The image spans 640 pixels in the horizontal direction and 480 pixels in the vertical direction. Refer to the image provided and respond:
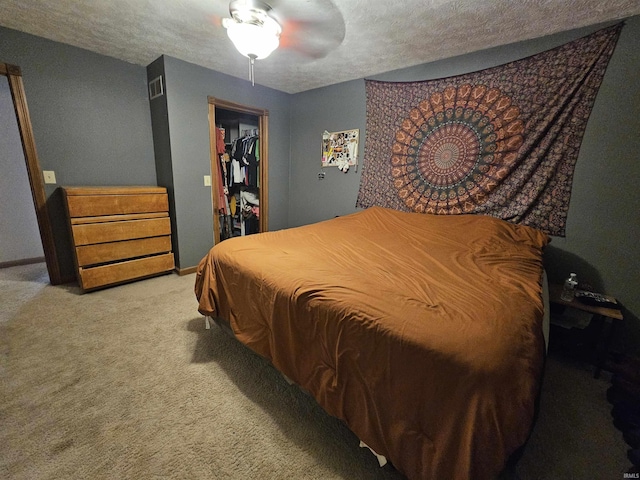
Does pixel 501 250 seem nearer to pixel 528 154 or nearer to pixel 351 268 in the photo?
pixel 528 154

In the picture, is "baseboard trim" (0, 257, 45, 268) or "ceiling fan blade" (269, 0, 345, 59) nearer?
"ceiling fan blade" (269, 0, 345, 59)

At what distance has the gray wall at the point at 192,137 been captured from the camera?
263cm

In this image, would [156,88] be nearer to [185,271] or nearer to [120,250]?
[120,250]

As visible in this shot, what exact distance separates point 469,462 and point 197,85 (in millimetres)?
3468

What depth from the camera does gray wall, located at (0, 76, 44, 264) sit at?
2914 millimetres

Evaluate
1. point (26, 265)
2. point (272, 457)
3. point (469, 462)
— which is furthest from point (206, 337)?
point (26, 265)

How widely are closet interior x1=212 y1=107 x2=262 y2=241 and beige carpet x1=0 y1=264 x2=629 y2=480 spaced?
70.0 inches

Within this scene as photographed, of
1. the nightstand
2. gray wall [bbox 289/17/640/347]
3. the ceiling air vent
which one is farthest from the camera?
the ceiling air vent

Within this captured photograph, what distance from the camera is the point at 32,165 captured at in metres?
2.35

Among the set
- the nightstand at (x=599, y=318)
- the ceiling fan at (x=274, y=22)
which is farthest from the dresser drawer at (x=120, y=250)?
the nightstand at (x=599, y=318)

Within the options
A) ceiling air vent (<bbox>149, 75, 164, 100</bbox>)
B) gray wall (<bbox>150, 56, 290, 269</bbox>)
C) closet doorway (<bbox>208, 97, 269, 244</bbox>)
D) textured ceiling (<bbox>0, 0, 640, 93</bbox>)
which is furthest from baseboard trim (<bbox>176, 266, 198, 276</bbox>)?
textured ceiling (<bbox>0, 0, 640, 93</bbox>)

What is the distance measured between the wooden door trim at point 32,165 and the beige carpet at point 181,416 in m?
0.75

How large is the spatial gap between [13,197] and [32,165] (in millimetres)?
1256

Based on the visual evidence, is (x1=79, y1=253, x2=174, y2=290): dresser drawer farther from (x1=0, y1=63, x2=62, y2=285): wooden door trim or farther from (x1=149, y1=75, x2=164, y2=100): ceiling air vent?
(x1=149, y1=75, x2=164, y2=100): ceiling air vent
